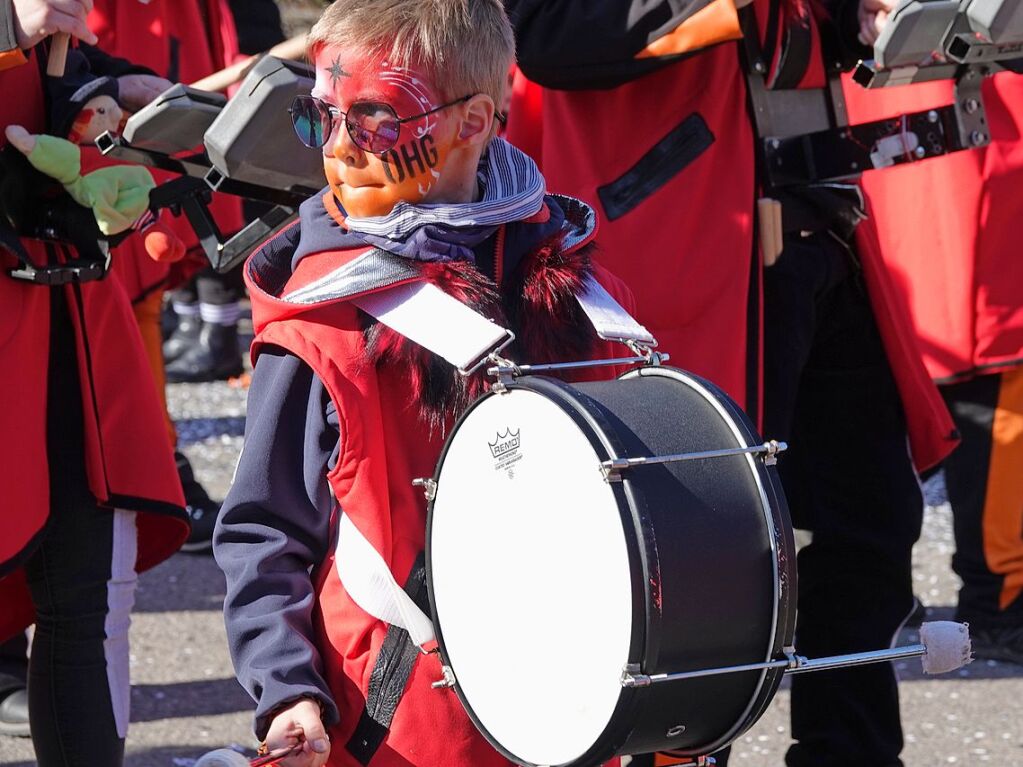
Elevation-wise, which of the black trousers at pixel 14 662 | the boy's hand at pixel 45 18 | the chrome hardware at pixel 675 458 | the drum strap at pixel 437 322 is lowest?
the black trousers at pixel 14 662

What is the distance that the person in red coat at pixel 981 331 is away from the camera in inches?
171

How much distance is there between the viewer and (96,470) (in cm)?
304

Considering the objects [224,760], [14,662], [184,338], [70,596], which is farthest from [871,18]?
[184,338]

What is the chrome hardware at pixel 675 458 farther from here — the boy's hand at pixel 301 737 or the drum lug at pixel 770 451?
the boy's hand at pixel 301 737

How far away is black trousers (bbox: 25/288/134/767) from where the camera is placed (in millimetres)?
3051

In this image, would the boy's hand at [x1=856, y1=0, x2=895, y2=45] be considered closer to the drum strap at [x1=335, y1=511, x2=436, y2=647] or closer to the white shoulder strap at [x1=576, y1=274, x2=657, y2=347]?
the white shoulder strap at [x1=576, y1=274, x2=657, y2=347]

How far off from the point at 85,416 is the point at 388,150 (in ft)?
4.05

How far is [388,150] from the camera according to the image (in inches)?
81.5

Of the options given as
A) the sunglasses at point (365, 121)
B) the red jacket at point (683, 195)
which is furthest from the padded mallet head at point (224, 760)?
the red jacket at point (683, 195)

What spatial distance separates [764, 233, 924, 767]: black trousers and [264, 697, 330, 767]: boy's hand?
145 centimetres

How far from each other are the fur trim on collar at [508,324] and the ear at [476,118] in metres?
0.17

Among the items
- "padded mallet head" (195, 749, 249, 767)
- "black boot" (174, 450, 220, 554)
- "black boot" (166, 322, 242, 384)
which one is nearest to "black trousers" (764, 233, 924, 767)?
"padded mallet head" (195, 749, 249, 767)

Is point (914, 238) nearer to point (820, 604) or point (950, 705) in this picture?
point (950, 705)

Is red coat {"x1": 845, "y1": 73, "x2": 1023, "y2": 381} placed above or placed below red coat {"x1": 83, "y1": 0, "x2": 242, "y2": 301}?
below
